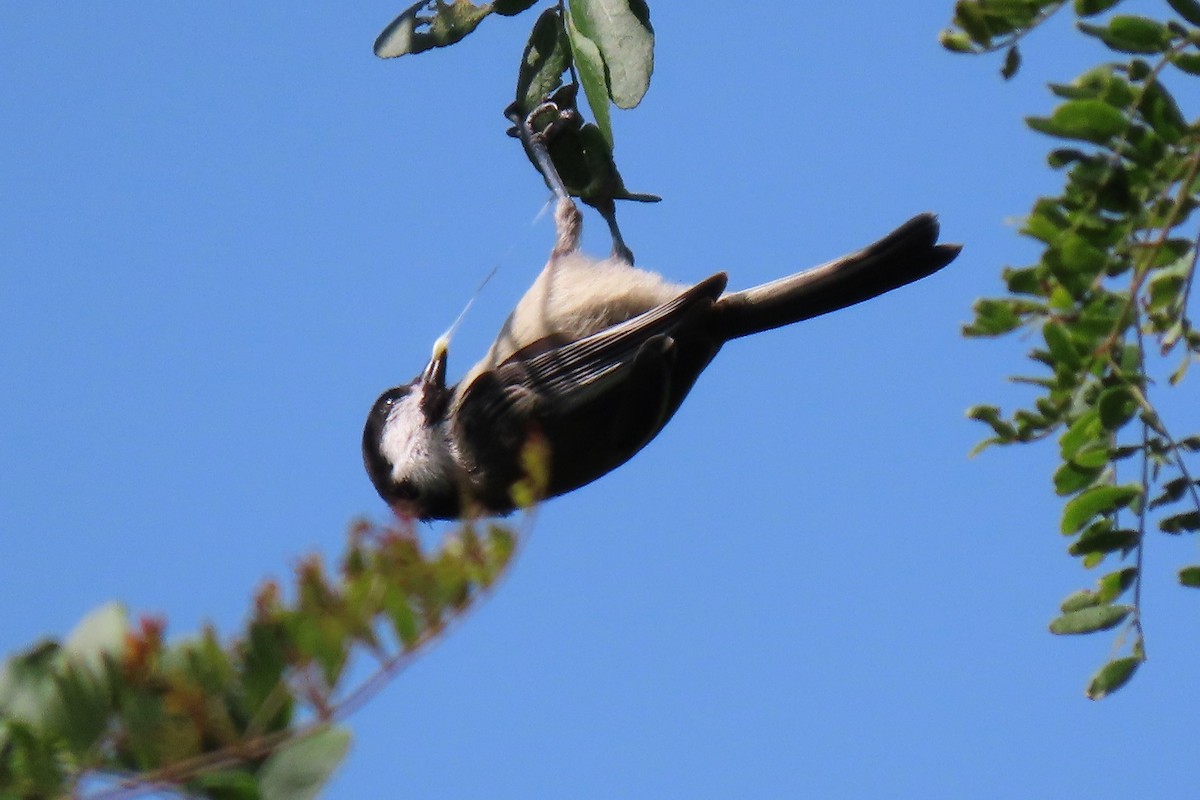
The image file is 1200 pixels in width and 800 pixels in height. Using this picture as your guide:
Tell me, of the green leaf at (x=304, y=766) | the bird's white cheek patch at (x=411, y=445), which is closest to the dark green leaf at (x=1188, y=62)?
the green leaf at (x=304, y=766)

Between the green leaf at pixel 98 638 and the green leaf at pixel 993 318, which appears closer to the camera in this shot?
the green leaf at pixel 98 638

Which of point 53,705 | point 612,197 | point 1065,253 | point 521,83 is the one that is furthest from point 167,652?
point 612,197

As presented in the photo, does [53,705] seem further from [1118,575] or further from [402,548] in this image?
[1118,575]

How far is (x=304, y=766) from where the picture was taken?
1488 millimetres

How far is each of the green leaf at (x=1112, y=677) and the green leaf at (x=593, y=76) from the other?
4.03 ft

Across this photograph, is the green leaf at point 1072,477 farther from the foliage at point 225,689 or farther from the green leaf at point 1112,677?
the foliage at point 225,689

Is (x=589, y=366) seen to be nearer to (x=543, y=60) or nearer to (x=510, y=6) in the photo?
(x=543, y=60)

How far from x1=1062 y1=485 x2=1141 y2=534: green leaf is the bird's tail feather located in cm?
118

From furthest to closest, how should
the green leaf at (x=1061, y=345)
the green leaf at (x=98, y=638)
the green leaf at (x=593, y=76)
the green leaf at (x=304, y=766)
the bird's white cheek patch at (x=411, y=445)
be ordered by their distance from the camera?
1. the bird's white cheek patch at (x=411, y=445)
2. the green leaf at (x=593, y=76)
3. the green leaf at (x=1061, y=345)
4. the green leaf at (x=98, y=638)
5. the green leaf at (x=304, y=766)

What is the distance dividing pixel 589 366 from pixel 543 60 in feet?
2.41

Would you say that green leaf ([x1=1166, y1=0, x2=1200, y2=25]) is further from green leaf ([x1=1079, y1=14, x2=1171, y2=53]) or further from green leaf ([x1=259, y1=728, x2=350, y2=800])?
green leaf ([x1=259, y1=728, x2=350, y2=800])

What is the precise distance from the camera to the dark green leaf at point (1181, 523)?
2381mm

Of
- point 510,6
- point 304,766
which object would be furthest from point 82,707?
point 510,6

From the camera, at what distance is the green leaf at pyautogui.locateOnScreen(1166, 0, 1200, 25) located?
7.21ft
